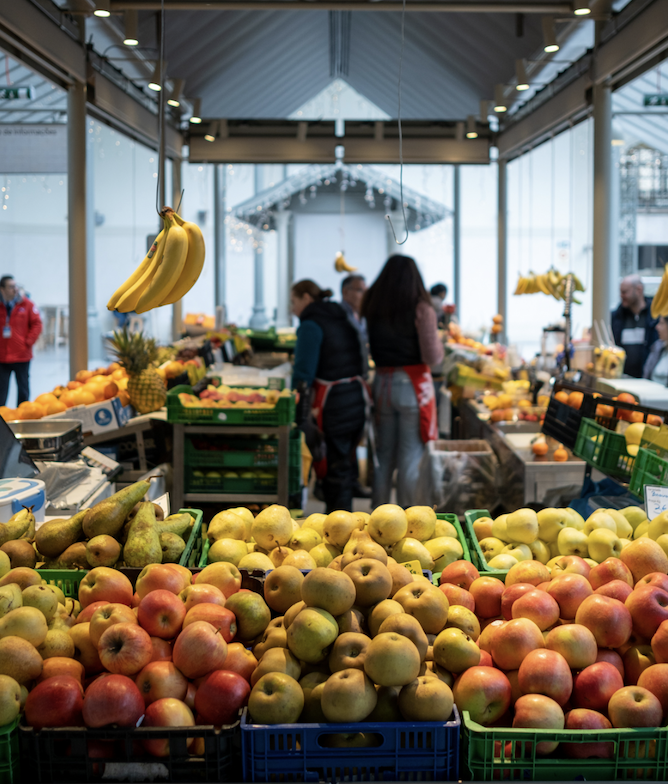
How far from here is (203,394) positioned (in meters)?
4.81

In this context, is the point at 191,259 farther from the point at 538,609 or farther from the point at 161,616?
the point at 538,609

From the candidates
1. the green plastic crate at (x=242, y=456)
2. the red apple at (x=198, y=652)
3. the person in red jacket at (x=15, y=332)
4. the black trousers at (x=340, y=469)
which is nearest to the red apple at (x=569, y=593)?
the red apple at (x=198, y=652)

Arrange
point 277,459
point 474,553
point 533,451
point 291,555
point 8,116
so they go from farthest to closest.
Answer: point 8,116 → point 277,459 → point 533,451 → point 474,553 → point 291,555

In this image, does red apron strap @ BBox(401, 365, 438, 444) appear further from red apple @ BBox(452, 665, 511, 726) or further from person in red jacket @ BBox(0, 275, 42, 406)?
person in red jacket @ BBox(0, 275, 42, 406)

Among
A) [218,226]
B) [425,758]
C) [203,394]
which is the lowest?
[425,758]

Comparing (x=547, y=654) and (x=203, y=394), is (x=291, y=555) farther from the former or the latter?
(x=203, y=394)

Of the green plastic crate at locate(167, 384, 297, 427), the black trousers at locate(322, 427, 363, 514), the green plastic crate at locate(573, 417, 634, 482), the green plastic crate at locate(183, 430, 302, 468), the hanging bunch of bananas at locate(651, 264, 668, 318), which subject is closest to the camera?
the green plastic crate at locate(573, 417, 634, 482)

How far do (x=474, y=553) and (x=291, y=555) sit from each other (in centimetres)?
59

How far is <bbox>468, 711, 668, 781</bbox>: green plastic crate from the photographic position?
52.5 inches

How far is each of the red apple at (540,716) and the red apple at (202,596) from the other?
2.10 feet

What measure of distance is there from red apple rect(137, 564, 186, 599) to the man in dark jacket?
5572 mm

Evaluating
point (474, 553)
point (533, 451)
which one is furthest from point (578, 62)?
point (474, 553)

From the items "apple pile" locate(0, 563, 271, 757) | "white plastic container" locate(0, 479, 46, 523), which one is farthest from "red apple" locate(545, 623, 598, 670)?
"white plastic container" locate(0, 479, 46, 523)

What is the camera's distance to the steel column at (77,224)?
625 centimetres
